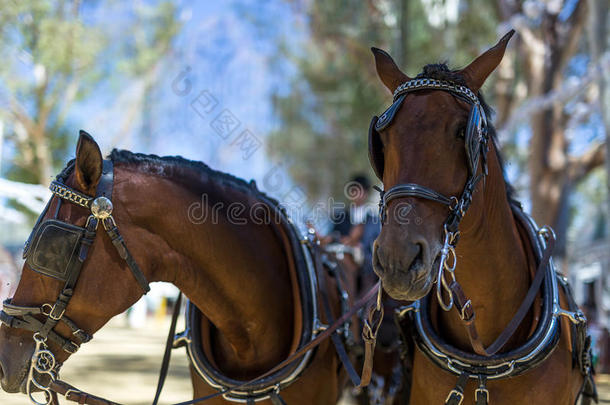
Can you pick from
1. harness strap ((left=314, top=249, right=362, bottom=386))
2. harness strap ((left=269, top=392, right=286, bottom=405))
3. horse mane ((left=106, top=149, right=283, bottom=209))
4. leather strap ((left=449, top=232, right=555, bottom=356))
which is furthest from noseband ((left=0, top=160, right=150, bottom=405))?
leather strap ((left=449, top=232, right=555, bottom=356))

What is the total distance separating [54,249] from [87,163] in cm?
37

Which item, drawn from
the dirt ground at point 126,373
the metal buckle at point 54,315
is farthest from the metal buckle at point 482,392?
the dirt ground at point 126,373

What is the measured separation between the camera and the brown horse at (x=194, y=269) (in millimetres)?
2361

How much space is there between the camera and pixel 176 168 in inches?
111

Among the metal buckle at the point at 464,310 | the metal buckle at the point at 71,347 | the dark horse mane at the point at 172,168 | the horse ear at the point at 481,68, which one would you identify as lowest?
the metal buckle at the point at 71,347

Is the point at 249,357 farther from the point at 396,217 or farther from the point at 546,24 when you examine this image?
the point at 546,24

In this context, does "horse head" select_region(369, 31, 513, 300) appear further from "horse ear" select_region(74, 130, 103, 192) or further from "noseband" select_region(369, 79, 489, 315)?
"horse ear" select_region(74, 130, 103, 192)

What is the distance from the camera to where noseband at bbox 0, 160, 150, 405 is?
2.29 metres

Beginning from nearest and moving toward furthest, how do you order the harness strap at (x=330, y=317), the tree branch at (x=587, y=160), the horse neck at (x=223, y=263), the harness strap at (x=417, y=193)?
1. the harness strap at (x=417, y=193)
2. the horse neck at (x=223, y=263)
3. the harness strap at (x=330, y=317)
4. the tree branch at (x=587, y=160)

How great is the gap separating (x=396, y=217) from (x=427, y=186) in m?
0.17

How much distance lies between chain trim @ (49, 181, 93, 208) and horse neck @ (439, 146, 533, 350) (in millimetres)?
1497

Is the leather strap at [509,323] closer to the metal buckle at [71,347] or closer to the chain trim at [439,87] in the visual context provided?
the chain trim at [439,87]

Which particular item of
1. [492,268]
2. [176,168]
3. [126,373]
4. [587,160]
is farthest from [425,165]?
[587,160]

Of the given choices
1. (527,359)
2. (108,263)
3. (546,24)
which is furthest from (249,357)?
(546,24)
